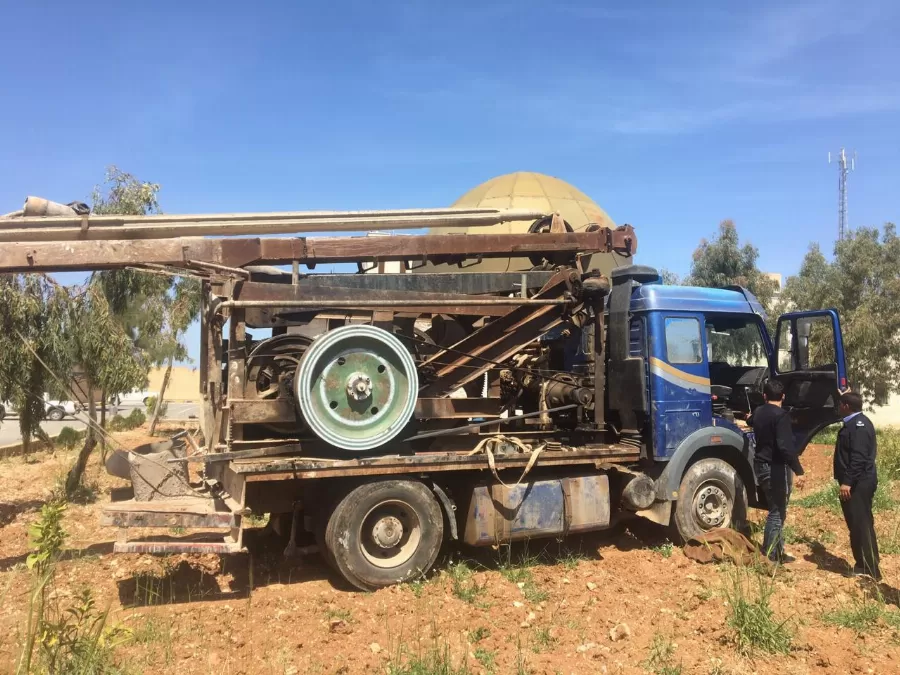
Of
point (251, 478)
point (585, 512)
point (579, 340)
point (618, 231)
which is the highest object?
point (618, 231)

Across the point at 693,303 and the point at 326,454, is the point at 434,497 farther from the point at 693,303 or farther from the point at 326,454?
the point at 693,303

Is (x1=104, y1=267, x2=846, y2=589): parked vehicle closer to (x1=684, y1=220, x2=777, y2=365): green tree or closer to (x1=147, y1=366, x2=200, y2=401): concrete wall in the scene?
(x1=684, y1=220, x2=777, y2=365): green tree

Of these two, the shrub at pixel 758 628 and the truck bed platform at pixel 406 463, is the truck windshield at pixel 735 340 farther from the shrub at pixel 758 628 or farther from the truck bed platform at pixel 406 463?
the shrub at pixel 758 628

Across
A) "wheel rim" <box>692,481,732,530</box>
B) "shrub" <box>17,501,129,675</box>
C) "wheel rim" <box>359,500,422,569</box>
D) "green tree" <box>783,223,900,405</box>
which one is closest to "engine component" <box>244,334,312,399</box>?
"wheel rim" <box>359,500,422,569</box>

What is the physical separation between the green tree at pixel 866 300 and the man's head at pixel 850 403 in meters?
12.2

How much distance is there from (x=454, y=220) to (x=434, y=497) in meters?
3.18

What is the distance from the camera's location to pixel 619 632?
208 inches

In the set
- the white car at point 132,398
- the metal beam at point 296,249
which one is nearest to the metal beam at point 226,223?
the metal beam at point 296,249

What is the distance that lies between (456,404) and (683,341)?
9.14 feet

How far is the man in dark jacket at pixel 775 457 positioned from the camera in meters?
7.20

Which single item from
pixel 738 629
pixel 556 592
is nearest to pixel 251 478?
pixel 556 592

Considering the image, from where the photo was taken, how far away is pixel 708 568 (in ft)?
23.4

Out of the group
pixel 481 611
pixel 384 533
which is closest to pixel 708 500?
pixel 481 611

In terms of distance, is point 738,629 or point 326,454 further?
point 326,454
